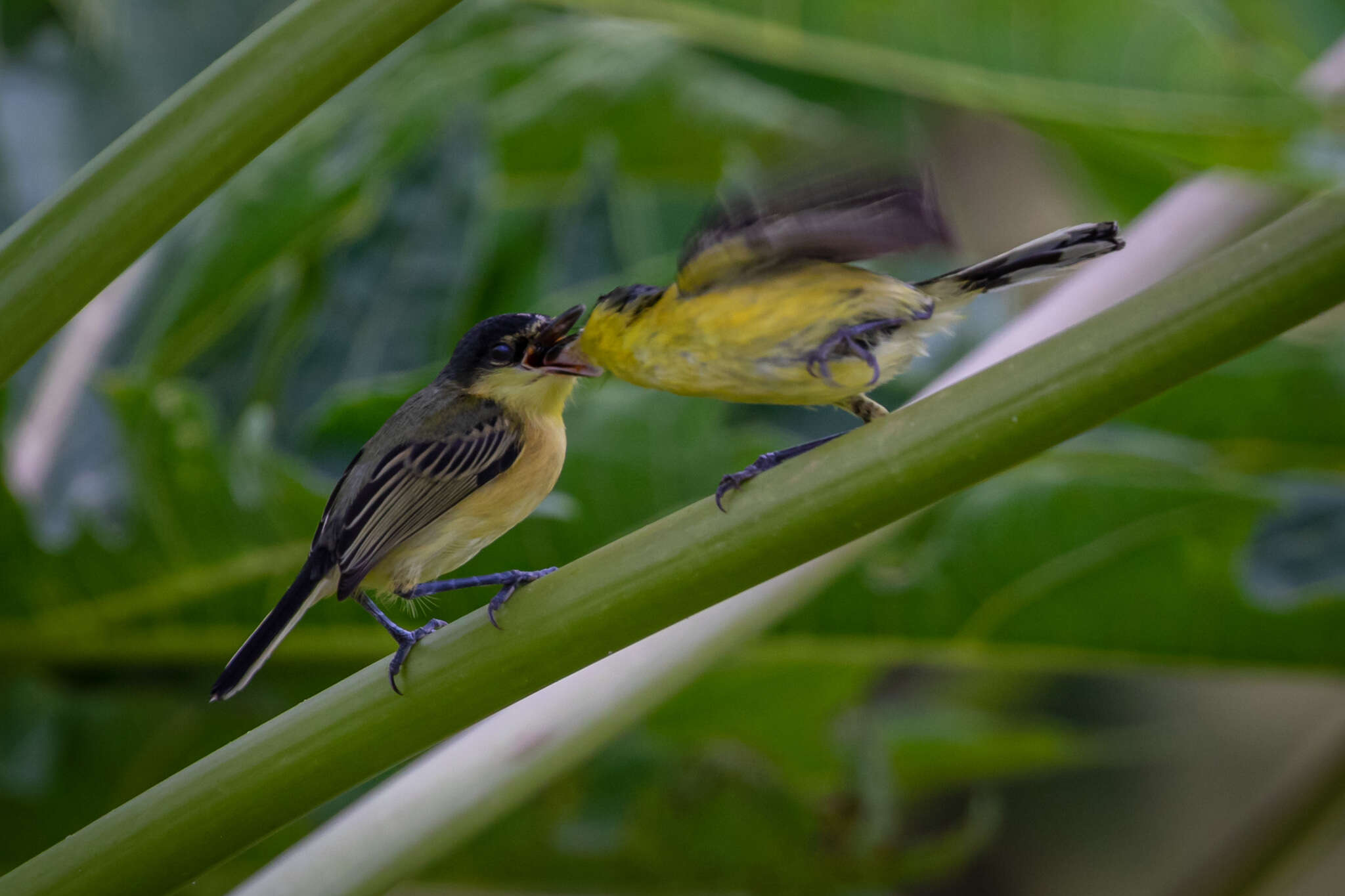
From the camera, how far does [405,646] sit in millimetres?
338

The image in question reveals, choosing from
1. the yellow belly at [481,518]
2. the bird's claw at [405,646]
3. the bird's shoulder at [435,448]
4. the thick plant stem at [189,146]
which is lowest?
the bird's claw at [405,646]

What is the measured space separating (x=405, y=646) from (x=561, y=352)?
0.29 ft

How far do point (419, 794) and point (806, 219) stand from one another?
0.30 meters

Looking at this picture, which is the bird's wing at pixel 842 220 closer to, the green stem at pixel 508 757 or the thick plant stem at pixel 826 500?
the thick plant stem at pixel 826 500

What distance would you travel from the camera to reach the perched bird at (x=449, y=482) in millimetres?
332

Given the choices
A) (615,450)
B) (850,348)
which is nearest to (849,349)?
(850,348)

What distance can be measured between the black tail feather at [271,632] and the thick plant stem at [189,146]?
107 millimetres

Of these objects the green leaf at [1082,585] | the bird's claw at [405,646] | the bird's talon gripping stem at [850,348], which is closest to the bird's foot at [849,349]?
the bird's talon gripping stem at [850,348]

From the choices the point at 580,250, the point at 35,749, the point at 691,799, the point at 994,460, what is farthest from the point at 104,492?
the point at 994,460

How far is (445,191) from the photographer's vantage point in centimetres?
78

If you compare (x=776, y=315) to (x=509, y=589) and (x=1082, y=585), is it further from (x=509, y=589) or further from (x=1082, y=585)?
(x=1082, y=585)

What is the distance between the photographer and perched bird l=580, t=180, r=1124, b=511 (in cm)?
30

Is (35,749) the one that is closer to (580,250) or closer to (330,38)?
(580,250)

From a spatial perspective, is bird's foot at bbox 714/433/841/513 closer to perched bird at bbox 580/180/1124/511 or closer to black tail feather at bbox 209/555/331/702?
perched bird at bbox 580/180/1124/511
